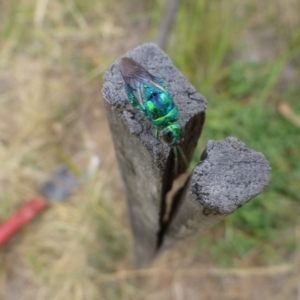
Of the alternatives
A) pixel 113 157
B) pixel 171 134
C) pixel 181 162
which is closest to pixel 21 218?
pixel 113 157

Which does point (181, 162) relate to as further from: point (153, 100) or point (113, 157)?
point (113, 157)

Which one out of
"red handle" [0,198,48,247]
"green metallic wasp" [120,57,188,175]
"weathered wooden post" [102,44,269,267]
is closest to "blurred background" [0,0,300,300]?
"red handle" [0,198,48,247]

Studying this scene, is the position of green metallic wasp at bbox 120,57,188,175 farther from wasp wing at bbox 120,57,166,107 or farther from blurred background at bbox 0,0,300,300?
blurred background at bbox 0,0,300,300

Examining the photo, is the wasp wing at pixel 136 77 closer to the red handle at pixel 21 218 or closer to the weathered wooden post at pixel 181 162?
the weathered wooden post at pixel 181 162

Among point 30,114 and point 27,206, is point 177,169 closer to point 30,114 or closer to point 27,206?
point 27,206

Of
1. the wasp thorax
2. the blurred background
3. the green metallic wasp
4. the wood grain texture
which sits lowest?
the blurred background
